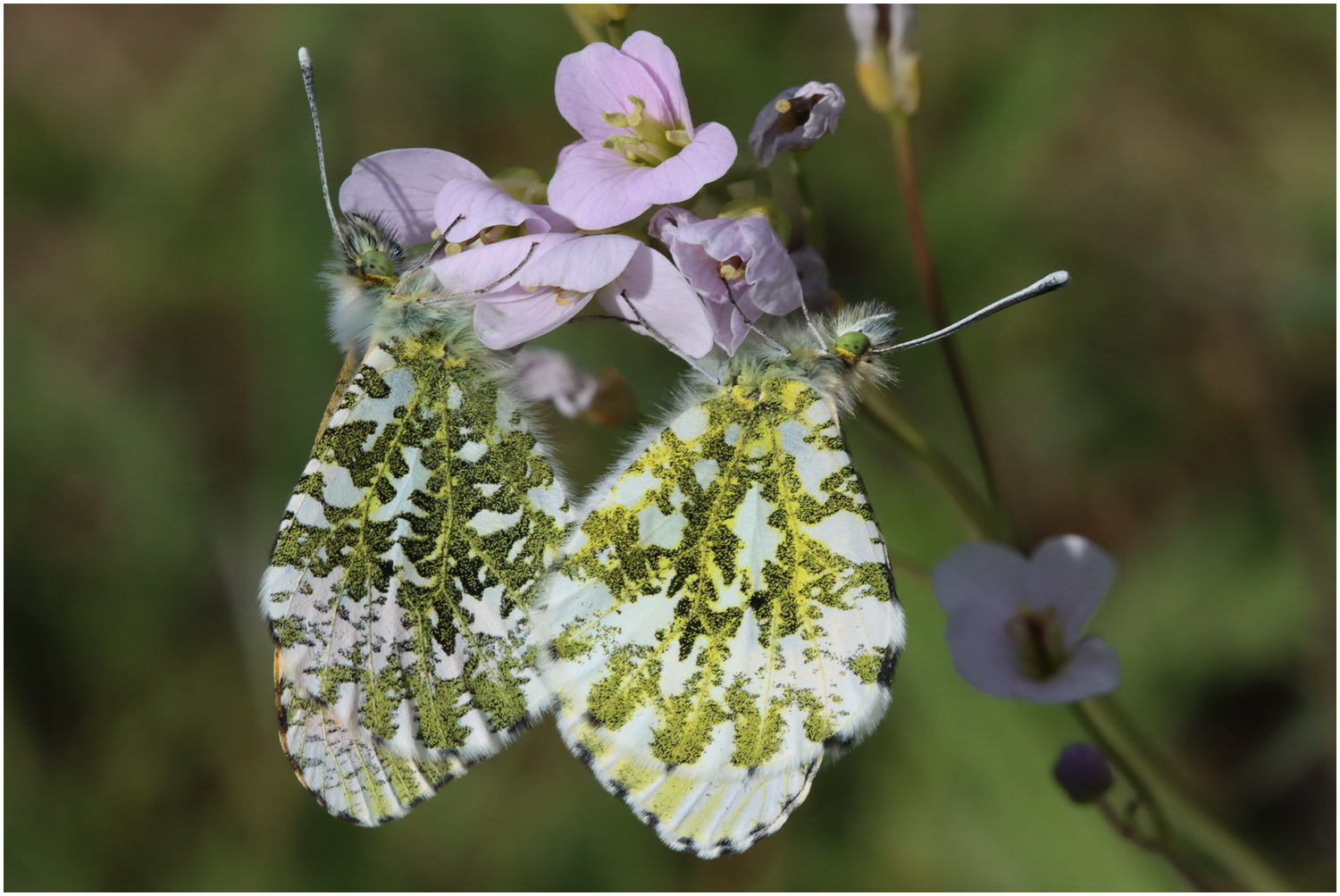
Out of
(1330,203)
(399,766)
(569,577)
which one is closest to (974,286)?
(1330,203)

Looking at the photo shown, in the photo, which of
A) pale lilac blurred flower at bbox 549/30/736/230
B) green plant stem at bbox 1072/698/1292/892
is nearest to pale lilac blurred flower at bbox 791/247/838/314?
pale lilac blurred flower at bbox 549/30/736/230

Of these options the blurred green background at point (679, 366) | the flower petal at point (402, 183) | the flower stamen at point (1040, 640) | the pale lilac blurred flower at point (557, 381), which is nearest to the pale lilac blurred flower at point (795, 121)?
the flower petal at point (402, 183)

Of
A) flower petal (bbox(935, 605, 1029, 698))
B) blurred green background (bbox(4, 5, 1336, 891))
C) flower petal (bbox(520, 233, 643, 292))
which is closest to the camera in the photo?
flower petal (bbox(520, 233, 643, 292))

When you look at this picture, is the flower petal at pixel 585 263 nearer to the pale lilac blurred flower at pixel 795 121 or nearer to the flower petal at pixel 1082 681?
the pale lilac blurred flower at pixel 795 121

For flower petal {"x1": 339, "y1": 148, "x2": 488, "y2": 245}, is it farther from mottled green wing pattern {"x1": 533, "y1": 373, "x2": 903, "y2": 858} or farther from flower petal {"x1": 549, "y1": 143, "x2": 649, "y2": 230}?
mottled green wing pattern {"x1": 533, "y1": 373, "x2": 903, "y2": 858}

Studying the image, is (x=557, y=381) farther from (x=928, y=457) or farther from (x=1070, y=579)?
(x=1070, y=579)

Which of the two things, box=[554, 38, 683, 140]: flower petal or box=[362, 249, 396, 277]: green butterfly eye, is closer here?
box=[554, 38, 683, 140]: flower petal

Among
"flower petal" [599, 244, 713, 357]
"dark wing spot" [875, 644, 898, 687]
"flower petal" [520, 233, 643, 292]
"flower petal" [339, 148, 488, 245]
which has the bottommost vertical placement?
"dark wing spot" [875, 644, 898, 687]
